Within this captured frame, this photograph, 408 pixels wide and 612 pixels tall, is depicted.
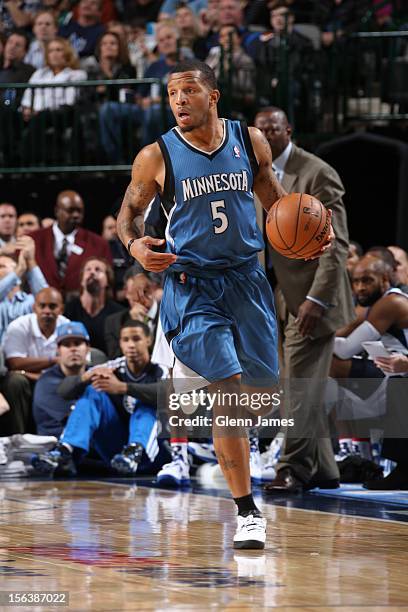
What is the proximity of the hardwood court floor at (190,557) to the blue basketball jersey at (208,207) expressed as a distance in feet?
3.92

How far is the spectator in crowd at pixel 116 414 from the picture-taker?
7.85 m

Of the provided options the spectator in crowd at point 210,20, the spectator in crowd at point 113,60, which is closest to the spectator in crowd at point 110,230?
the spectator in crowd at point 113,60

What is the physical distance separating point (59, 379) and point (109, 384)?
617 millimetres

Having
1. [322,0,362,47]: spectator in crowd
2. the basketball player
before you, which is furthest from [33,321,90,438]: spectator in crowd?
[322,0,362,47]: spectator in crowd

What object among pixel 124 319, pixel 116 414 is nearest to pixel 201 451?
pixel 116 414

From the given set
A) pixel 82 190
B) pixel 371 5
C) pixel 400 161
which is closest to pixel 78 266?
pixel 82 190

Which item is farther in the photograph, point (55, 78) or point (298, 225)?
point (55, 78)

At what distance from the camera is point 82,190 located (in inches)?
465

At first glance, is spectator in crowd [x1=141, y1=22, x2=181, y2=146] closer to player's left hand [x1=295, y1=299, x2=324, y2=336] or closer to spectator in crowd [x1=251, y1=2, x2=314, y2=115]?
spectator in crowd [x1=251, y1=2, x2=314, y2=115]

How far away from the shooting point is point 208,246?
487cm

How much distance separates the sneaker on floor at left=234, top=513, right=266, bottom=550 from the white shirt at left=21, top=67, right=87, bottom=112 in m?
7.53

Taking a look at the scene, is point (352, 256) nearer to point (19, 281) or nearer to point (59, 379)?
point (59, 379)

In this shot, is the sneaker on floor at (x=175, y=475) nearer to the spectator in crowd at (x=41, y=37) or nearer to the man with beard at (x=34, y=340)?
the man with beard at (x=34, y=340)

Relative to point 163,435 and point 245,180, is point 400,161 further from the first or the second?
point 245,180
